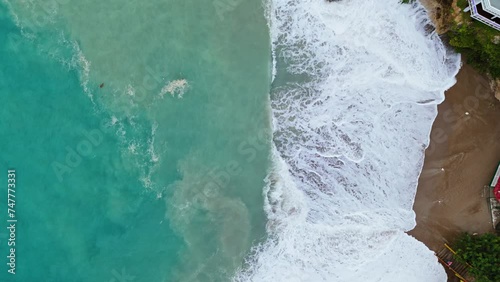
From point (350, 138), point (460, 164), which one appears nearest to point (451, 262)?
point (460, 164)

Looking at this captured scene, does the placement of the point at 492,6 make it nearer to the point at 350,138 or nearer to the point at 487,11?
the point at 487,11

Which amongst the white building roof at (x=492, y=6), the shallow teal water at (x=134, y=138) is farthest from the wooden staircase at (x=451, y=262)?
the white building roof at (x=492, y=6)

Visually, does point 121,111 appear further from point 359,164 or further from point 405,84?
point 405,84

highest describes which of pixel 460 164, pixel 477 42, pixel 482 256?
pixel 477 42

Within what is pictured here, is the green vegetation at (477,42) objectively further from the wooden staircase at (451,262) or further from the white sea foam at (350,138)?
the wooden staircase at (451,262)

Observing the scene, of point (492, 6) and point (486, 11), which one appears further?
point (486, 11)

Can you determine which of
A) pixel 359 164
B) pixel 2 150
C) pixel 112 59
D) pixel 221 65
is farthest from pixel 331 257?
pixel 2 150
